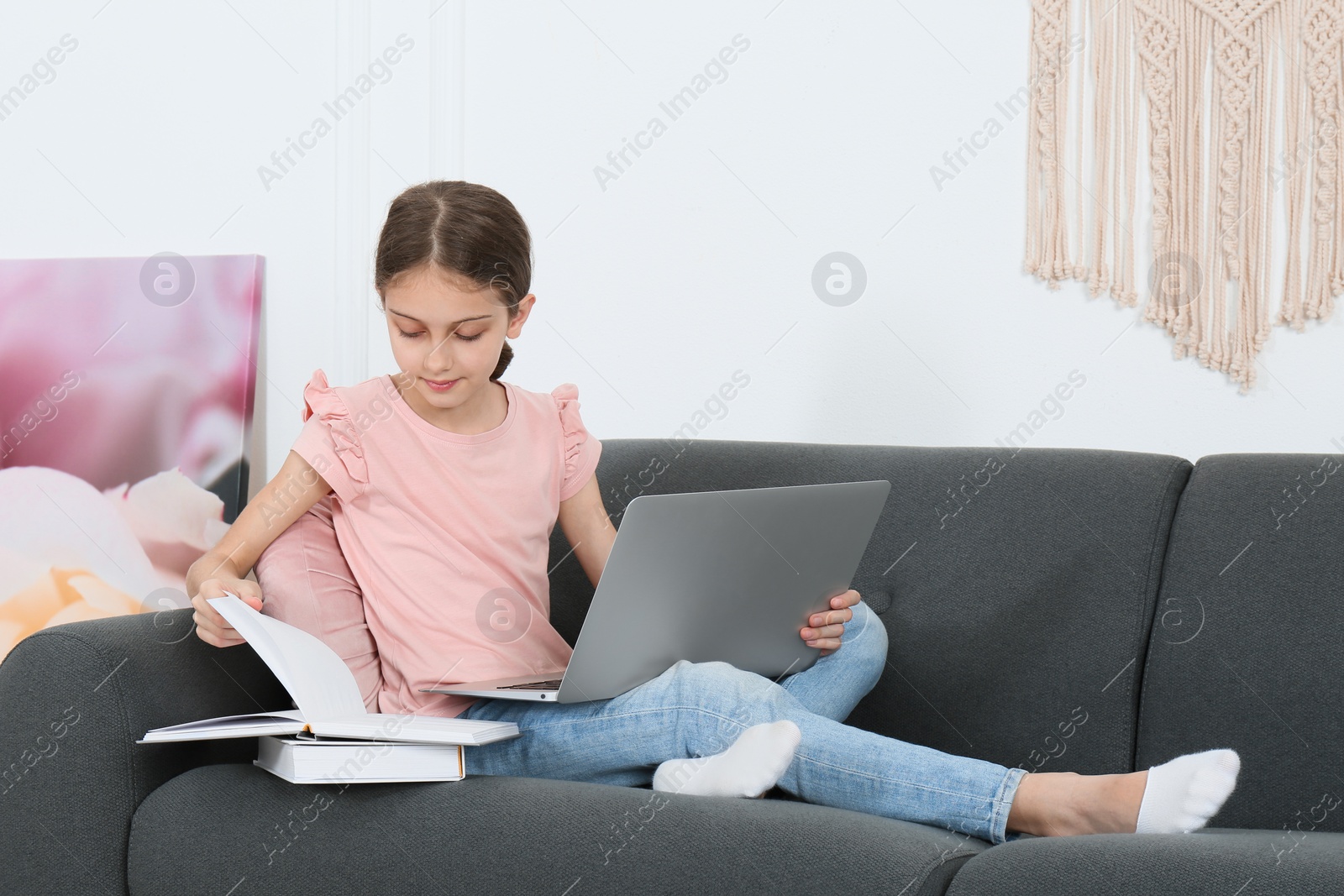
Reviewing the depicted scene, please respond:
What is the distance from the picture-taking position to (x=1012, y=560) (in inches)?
58.7

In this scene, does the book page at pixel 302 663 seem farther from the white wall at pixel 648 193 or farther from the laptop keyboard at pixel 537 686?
the white wall at pixel 648 193

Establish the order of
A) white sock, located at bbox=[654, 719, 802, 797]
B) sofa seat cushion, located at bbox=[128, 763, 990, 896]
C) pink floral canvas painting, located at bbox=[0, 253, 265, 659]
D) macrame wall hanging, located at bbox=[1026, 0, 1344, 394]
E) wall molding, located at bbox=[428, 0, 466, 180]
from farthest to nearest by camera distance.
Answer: wall molding, located at bbox=[428, 0, 466, 180], pink floral canvas painting, located at bbox=[0, 253, 265, 659], macrame wall hanging, located at bbox=[1026, 0, 1344, 394], white sock, located at bbox=[654, 719, 802, 797], sofa seat cushion, located at bbox=[128, 763, 990, 896]

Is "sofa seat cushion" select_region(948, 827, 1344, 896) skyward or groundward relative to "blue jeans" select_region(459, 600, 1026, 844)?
skyward

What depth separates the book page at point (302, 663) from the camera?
Answer: 1.05 m

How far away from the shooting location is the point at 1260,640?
52.8 inches

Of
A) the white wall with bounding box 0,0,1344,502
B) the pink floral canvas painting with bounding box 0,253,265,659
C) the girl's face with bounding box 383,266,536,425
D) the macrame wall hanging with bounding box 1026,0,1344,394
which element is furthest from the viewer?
the pink floral canvas painting with bounding box 0,253,265,659

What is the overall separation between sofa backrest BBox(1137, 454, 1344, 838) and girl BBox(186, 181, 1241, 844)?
0.60ft

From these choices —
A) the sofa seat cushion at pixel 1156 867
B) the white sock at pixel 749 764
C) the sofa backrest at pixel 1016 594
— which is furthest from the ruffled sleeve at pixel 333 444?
the sofa seat cushion at pixel 1156 867

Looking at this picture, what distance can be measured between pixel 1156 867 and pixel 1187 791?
0.20m

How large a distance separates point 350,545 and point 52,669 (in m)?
0.35

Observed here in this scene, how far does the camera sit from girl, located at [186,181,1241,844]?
114cm

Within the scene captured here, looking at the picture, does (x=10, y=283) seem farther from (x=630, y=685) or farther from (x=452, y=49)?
Answer: (x=630, y=685)

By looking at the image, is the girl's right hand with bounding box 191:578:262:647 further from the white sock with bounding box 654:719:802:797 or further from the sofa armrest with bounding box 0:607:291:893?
the white sock with bounding box 654:719:802:797

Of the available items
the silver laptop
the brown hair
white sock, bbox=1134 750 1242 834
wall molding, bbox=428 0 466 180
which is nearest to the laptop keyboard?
the silver laptop
